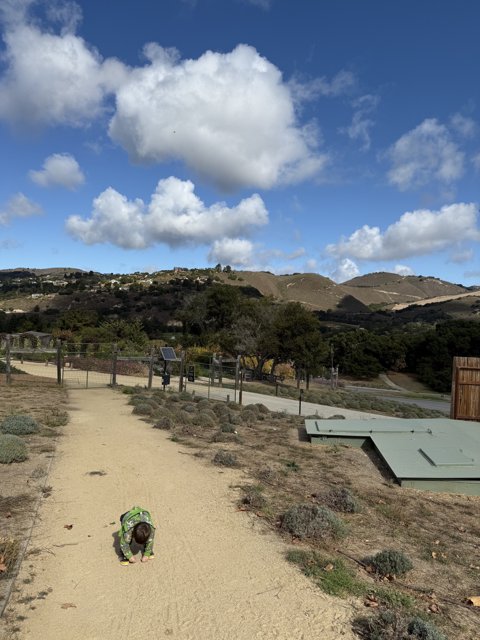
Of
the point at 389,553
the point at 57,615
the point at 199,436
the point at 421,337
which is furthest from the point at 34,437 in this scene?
the point at 421,337

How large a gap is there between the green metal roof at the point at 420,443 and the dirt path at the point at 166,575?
3606mm

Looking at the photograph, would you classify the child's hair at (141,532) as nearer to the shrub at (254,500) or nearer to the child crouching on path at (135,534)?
the child crouching on path at (135,534)

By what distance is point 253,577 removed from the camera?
5133mm

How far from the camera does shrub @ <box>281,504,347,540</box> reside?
6234mm

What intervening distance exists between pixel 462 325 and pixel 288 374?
107 ft

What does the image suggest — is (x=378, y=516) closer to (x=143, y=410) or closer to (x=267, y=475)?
(x=267, y=475)

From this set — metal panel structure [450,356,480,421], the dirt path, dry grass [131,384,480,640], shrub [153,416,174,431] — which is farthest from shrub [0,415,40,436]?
metal panel structure [450,356,480,421]

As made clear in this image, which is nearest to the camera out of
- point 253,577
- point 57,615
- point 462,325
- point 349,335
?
point 57,615

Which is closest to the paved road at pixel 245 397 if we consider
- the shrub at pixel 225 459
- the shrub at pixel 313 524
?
the shrub at pixel 225 459

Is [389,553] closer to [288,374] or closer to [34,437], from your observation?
[34,437]

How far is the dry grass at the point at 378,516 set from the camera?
4.88 meters

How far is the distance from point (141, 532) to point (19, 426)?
6991 millimetres

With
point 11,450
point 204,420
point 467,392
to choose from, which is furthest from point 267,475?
point 467,392

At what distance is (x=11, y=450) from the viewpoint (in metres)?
9.02
